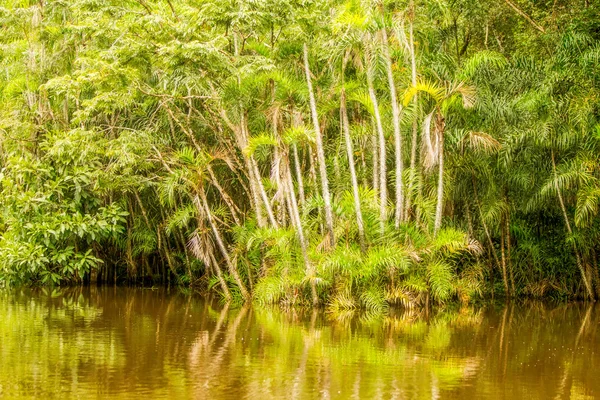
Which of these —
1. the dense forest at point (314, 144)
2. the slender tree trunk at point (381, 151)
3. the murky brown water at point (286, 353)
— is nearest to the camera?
the murky brown water at point (286, 353)

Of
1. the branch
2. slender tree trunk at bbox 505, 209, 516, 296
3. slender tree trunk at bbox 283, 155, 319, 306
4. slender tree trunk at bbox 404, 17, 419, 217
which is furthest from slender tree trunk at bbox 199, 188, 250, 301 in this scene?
the branch

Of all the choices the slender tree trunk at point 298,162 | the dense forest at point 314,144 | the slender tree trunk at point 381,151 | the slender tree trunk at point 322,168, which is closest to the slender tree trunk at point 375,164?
the dense forest at point 314,144

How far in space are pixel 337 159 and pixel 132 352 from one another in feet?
24.0

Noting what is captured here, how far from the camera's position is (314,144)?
1461cm

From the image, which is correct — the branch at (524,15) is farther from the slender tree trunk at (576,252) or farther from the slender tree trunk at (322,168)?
the slender tree trunk at (322,168)

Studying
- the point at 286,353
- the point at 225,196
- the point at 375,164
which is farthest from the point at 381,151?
the point at 286,353

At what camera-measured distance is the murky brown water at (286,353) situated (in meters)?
7.66

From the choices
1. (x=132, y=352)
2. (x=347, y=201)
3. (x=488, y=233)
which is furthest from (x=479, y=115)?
(x=132, y=352)

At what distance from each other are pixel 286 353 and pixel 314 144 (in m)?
5.54

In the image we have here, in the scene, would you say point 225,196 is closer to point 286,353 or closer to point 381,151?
point 381,151

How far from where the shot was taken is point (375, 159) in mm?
15375

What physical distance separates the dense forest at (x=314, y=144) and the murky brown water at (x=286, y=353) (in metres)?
1.31

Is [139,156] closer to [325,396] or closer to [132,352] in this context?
[132,352]

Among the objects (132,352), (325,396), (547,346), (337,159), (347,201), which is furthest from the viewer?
(337,159)
